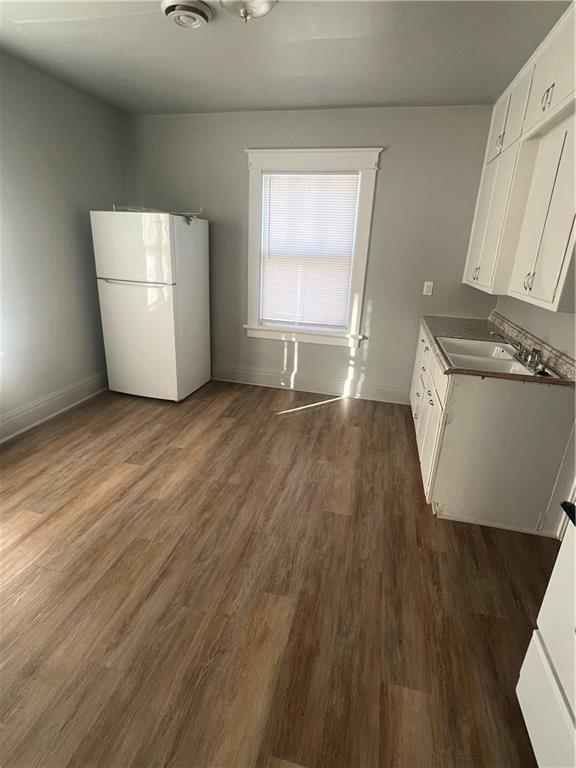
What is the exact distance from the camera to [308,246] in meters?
3.61

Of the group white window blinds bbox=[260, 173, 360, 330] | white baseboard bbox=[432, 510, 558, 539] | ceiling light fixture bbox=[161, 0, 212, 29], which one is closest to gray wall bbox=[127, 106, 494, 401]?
white window blinds bbox=[260, 173, 360, 330]

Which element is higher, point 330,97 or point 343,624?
point 330,97

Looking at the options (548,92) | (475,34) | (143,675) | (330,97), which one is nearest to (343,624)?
(143,675)

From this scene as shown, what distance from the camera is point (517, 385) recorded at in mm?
1955

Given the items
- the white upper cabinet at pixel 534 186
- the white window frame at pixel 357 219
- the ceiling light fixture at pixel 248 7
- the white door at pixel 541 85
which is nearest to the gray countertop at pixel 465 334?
the white upper cabinet at pixel 534 186

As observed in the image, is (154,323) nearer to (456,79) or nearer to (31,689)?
(31,689)

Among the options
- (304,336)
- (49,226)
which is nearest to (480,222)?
(304,336)

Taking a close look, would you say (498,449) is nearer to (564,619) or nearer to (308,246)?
(564,619)

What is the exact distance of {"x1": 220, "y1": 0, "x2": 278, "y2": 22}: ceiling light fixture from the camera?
1784mm

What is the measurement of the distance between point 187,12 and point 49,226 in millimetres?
1897

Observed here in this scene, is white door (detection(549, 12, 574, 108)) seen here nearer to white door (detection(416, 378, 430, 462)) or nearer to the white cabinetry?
the white cabinetry

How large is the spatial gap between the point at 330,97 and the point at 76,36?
175cm

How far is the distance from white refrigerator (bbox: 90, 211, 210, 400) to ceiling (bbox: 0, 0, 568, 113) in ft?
3.11

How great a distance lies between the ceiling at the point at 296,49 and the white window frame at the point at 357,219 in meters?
0.39
